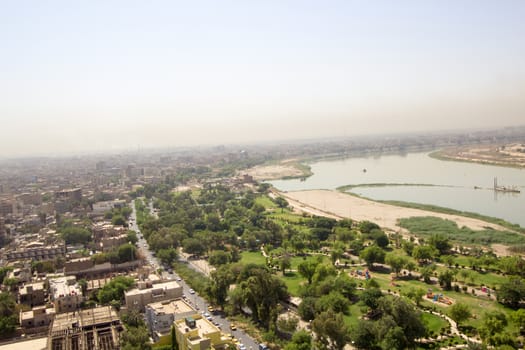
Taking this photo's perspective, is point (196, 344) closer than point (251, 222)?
Yes

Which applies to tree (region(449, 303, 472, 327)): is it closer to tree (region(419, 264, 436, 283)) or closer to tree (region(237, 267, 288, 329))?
tree (region(419, 264, 436, 283))

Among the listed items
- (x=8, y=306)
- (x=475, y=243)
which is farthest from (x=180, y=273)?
(x=475, y=243)

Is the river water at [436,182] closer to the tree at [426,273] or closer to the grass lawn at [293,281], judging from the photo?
the tree at [426,273]

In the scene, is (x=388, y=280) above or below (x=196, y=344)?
below

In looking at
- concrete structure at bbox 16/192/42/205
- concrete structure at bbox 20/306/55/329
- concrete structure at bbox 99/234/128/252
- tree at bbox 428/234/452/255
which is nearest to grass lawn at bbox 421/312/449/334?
tree at bbox 428/234/452/255

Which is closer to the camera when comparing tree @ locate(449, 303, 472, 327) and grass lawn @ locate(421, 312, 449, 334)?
tree @ locate(449, 303, 472, 327)

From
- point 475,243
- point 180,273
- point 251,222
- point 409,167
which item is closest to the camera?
point 180,273

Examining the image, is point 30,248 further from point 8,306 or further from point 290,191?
point 290,191

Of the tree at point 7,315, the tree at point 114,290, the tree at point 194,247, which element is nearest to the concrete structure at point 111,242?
the tree at point 194,247
